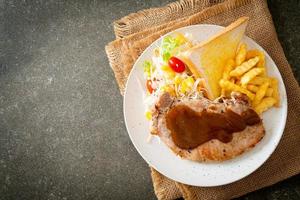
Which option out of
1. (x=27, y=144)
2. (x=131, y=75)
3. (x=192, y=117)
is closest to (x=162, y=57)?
(x=131, y=75)

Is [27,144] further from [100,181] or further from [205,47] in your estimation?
[205,47]

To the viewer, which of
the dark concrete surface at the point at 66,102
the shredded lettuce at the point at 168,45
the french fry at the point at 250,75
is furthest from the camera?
the dark concrete surface at the point at 66,102

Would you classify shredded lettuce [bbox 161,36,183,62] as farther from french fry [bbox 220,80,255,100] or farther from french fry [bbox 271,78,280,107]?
french fry [bbox 271,78,280,107]

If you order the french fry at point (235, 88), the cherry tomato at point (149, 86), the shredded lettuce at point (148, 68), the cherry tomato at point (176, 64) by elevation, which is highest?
the cherry tomato at point (176, 64)

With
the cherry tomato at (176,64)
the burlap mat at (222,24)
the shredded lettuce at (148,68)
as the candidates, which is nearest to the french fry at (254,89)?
the burlap mat at (222,24)

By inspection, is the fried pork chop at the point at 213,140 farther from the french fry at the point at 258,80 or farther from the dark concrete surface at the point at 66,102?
the dark concrete surface at the point at 66,102

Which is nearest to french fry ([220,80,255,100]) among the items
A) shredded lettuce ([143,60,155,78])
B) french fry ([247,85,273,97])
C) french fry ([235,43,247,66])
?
french fry ([247,85,273,97])
